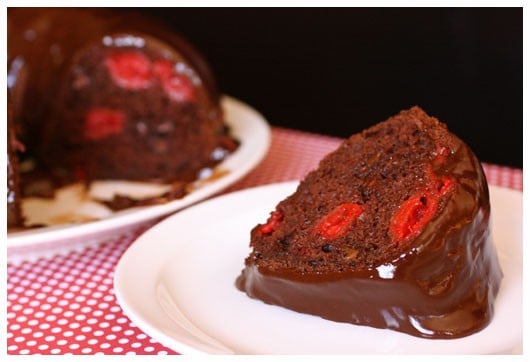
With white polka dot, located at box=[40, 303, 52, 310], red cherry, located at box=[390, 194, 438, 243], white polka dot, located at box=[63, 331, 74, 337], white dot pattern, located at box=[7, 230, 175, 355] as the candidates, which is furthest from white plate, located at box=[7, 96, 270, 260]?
red cherry, located at box=[390, 194, 438, 243]

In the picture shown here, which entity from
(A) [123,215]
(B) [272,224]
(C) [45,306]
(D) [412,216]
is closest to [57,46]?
(A) [123,215]

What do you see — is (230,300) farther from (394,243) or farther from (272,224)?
(394,243)

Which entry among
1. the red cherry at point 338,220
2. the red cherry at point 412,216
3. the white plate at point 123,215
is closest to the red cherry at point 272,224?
the red cherry at point 338,220

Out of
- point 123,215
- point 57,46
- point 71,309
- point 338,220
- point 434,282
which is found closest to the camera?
point 434,282

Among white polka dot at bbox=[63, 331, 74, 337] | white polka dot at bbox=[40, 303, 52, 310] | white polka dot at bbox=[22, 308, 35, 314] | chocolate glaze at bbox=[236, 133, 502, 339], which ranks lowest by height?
white polka dot at bbox=[22, 308, 35, 314]

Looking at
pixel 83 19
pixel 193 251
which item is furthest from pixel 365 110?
pixel 193 251

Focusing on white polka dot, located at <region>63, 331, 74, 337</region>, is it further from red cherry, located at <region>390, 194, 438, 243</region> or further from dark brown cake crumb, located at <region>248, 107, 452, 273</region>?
red cherry, located at <region>390, 194, 438, 243</region>
